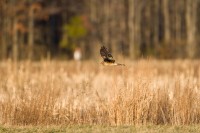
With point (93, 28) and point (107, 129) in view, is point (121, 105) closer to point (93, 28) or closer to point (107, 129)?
point (107, 129)

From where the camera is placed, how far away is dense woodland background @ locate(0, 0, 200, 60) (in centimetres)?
4244

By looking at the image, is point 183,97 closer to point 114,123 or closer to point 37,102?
point 114,123

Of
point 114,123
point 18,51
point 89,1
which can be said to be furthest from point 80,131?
point 89,1

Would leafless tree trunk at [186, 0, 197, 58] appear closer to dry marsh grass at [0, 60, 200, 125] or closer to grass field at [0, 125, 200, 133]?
dry marsh grass at [0, 60, 200, 125]

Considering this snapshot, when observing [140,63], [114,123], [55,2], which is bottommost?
[114,123]

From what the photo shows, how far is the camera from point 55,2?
54062mm

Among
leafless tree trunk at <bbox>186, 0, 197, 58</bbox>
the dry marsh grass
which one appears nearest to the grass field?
the dry marsh grass

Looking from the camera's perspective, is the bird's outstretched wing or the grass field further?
the bird's outstretched wing

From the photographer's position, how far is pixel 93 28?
178ft

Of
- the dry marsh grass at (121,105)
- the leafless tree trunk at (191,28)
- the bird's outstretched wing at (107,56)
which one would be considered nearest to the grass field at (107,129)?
the dry marsh grass at (121,105)

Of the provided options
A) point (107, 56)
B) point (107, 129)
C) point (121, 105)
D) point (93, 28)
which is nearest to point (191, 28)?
point (93, 28)

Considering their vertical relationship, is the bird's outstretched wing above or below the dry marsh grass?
above

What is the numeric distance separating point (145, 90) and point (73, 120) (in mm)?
1498

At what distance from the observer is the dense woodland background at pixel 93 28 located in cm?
4244
